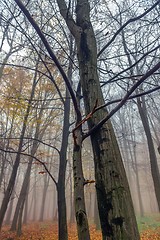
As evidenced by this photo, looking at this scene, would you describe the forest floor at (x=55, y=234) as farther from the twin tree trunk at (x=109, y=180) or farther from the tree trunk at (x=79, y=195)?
the twin tree trunk at (x=109, y=180)

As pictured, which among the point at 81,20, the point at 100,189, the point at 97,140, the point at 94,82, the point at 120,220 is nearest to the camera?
the point at 120,220

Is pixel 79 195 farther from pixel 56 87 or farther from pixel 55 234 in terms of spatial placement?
pixel 55 234

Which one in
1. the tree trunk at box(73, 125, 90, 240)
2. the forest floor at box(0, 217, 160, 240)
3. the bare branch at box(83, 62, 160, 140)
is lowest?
the forest floor at box(0, 217, 160, 240)

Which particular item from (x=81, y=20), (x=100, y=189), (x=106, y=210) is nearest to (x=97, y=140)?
(x=100, y=189)

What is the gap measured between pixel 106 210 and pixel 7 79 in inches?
385

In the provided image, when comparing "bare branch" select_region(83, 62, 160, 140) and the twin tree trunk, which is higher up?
"bare branch" select_region(83, 62, 160, 140)

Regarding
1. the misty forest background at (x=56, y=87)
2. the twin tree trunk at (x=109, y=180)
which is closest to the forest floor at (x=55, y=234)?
the misty forest background at (x=56, y=87)

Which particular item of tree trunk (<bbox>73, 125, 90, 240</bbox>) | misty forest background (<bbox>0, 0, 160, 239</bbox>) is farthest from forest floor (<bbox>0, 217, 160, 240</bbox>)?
tree trunk (<bbox>73, 125, 90, 240</bbox>)

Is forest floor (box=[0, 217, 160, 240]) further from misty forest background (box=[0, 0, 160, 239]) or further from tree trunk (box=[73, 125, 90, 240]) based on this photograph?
tree trunk (box=[73, 125, 90, 240])

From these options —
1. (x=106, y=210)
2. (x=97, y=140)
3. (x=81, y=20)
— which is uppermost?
(x=81, y=20)

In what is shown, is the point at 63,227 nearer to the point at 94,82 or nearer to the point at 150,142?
the point at 94,82

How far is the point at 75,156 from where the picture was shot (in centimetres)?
121

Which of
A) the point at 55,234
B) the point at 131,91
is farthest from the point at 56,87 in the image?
the point at 55,234

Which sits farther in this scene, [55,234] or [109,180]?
[55,234]
